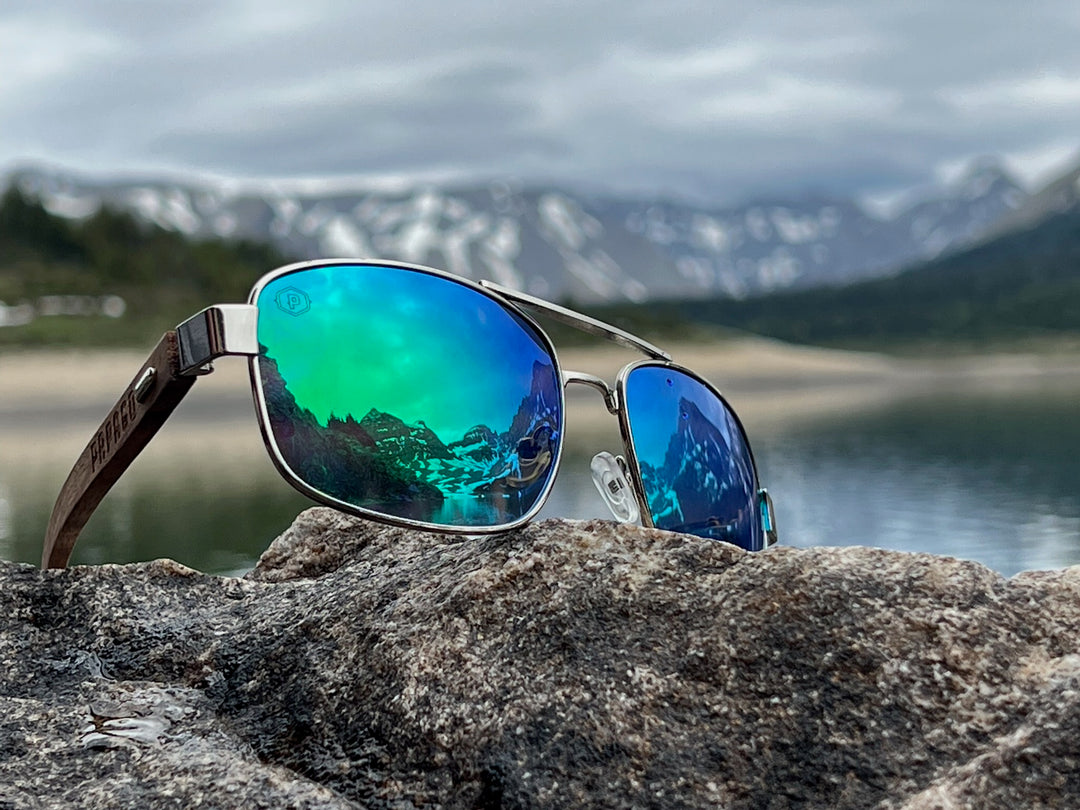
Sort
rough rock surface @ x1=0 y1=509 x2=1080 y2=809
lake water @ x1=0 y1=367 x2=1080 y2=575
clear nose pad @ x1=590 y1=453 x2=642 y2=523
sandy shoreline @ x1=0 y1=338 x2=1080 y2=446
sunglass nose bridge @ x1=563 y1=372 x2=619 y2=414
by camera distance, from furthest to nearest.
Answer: sandy shoreline @ x1=0 y1=338 x2=1080 y2=446
lake water @ x1=0 y1=367 x2=1080 y2=575
clear nose pad @ x1=590 y1=453 x2=642 y2=523
sunglass nose bridge @ x1=563 y1=372 x2=619 y2=414
rough rock surface @ x1=0 y1=509 x2=1080 y2=809

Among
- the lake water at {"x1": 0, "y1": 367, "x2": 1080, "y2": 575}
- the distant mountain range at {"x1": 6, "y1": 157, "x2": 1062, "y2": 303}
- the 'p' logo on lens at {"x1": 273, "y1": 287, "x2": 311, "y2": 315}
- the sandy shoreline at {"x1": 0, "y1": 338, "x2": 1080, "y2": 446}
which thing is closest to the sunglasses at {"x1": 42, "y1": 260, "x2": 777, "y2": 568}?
the 'p' logo on lens at {"x1": 273, "y1": 287, "x2": 311, "y2": 315}

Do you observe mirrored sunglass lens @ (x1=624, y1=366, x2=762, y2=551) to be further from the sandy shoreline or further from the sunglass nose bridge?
the sandy shoreline

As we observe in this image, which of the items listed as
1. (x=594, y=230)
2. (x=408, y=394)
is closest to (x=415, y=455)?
(x=408, y=394)

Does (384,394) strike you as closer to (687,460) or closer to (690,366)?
(687,460)

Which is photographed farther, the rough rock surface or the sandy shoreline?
the sandy shoreline

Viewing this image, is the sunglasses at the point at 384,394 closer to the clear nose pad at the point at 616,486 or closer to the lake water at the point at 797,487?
the clear nose pad at the point at 616,486

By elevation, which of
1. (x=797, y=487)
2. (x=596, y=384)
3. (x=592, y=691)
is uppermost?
(x=596, y=384)
